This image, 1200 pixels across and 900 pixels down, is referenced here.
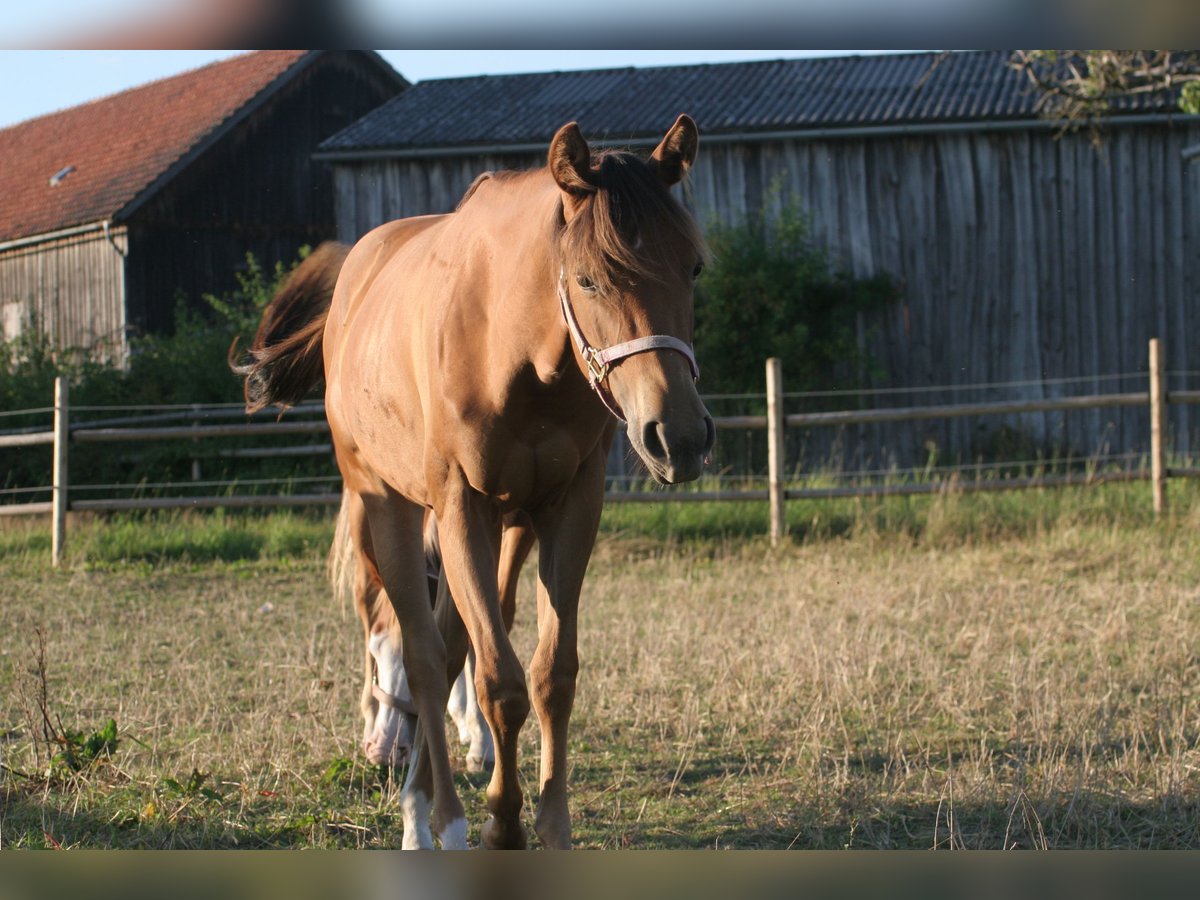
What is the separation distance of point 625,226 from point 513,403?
27.7 inches

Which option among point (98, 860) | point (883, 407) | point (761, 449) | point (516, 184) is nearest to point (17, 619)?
point (516, 184)

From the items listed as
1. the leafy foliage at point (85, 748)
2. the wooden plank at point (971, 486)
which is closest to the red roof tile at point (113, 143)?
the wooden plank at point (971, 486)

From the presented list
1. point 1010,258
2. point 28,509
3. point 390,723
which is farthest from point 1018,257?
point 390,723

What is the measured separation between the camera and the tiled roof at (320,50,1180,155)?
16578 millimetres

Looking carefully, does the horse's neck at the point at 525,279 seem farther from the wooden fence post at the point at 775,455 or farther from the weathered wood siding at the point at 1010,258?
the weathered wood siding at the point at 1010,258

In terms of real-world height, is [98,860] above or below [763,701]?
above

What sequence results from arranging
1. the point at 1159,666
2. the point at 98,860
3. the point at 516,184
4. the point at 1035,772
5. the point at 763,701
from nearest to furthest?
1. the point at 98,860
2. the point at 516,184
3. the point at 1035,772
4. the point at 763,701
5. the point at 1159,666

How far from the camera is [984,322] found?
53.9 ft

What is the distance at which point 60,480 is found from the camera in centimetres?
1140

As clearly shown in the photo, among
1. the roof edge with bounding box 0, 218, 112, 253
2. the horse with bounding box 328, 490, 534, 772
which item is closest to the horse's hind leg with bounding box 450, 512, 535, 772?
the horse with bounding box 328, 490, 534, 772

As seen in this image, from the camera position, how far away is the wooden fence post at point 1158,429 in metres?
10.6

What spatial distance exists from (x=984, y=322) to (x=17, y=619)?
1268cm
